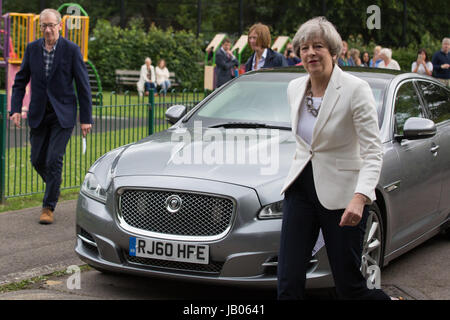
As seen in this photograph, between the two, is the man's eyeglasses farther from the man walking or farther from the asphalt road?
the asphalt road

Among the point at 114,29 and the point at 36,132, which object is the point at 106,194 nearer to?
the point at 36,132

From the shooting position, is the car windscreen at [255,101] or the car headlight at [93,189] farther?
the car windscreen at [255,101]

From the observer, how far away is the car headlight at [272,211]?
5.09 meters

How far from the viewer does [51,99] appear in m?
7.59

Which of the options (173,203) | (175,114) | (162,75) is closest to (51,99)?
(175,114)

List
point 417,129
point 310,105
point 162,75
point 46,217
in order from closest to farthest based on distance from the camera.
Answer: point 310,105
point 417,129
point 46,217
point 162,75

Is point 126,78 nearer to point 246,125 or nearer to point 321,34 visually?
point 246,125

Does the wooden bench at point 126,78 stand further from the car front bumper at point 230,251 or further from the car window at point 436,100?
the car front bumper at point 230,251

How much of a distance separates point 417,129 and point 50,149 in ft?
11.4

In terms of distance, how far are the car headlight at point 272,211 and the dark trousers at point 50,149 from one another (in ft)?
10.1

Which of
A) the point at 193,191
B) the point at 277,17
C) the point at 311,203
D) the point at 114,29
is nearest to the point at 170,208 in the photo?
the point at 193,191

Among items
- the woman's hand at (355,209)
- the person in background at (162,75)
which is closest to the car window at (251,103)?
the woman's hand at (355,209)

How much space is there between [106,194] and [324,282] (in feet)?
5.10

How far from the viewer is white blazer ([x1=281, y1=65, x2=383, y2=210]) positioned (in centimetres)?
389
